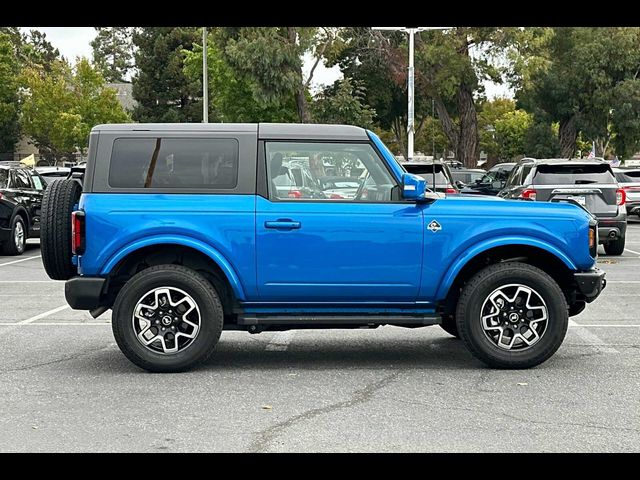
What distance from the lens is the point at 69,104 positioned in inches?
2413

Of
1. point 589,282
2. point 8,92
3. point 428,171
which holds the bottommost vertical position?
point 589,282

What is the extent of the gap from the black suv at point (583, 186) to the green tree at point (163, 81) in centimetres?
6076

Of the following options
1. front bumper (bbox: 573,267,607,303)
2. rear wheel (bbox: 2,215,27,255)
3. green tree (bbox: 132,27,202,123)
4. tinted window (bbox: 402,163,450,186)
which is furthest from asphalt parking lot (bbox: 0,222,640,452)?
green tree (bbox: 132,27,202,123)

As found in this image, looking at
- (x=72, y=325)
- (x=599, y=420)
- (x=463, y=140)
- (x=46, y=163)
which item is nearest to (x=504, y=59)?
(x=463, y=140)

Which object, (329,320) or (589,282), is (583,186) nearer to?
(589,282)

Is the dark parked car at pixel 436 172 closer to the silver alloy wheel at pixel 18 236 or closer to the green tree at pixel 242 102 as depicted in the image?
the silver alloy wheel at pixel 18 236

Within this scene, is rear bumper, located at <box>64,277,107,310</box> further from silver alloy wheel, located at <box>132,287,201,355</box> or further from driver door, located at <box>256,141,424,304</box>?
driver door, located at <box>256,141,424,304</box>

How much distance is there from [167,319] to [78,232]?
3.14 ft

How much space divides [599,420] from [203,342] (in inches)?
119

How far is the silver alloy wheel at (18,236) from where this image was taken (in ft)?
61.8

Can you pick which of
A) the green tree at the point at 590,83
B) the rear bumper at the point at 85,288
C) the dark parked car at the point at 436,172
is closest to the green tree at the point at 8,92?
the green tree at the point at 590,83

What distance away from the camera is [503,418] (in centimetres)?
626

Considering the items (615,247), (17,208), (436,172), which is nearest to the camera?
(436,172)

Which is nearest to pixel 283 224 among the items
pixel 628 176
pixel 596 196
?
pixel 596 196
